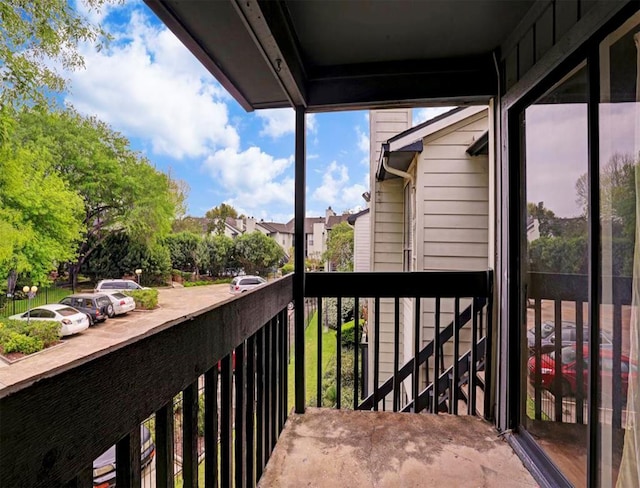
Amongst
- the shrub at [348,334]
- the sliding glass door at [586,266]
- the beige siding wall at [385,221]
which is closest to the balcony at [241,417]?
the sliding glass door at [586,266]

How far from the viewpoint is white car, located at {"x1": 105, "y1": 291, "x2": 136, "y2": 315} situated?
0.62 metres

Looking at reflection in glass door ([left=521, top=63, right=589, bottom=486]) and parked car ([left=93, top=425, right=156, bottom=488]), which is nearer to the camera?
parked car ([left=93, top=425, right=156, bottom=488])

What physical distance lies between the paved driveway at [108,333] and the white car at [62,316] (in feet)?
0.04

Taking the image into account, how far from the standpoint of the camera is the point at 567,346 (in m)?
1.57

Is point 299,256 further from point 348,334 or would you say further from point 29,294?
point 348,334

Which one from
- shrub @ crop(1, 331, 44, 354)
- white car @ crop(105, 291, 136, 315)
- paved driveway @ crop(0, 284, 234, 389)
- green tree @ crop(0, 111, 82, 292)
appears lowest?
paved driveway @ crop(0, 284, 234, 389)

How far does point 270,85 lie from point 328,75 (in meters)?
0.50

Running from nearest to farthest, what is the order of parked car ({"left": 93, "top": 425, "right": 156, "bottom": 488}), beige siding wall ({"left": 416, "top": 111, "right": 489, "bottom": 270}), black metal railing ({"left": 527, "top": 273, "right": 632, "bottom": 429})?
parked car ({"left": 93, "top": 425, "right": 156, "bottom": 488}), black metal railing ({"left": 527, "top": 273, "right": 632, "bottom": 429}), beige siding wall ({"left": 416, "top": 111, "right": 489, "bottom": 270})

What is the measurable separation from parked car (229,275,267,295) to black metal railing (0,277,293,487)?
63 millimetres

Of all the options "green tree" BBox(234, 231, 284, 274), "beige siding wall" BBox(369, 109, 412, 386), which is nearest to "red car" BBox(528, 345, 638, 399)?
"green tree" BBox(234, 231, 284, 274)

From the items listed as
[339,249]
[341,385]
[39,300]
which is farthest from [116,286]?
[341,385]

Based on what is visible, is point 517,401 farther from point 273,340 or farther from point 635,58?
point 635,58

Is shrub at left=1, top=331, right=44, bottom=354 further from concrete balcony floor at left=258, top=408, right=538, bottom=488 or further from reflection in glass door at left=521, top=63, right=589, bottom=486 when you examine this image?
reflection in glass door at left=521, top=63, right=589, bottom=486

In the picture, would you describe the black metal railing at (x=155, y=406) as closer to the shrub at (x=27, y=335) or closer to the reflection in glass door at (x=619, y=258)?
the shrub at (x=27, y=335)
